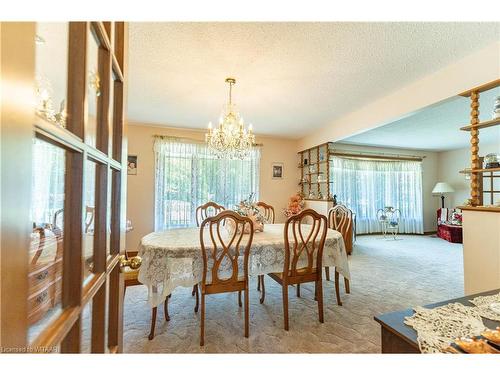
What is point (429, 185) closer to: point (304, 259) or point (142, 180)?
point (304, 259)

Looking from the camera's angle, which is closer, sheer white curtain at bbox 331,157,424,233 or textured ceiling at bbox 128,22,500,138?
textured ceiling at bbox 128,22,500,138

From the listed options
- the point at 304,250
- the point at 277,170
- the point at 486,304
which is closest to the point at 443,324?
the point at 486,304

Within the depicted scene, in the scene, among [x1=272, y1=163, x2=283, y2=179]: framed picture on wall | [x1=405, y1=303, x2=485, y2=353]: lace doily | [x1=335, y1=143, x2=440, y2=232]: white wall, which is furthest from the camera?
[x1=335, y1=143, x2=440, y2=232]: white wall

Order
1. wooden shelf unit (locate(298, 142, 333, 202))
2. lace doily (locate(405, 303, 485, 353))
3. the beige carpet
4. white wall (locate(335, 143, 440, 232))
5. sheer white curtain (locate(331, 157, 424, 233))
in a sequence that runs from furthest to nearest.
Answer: white wall (locate(335, 143, 440, 232)) → sheer white curtain (locate(331, 157, 424, 233)) → wooden shelf unit (locate(298, 142, 333, 202)) → the beige carpet → lace doily (locate(405, 303, 485, 353))

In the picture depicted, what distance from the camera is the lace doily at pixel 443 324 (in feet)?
2.30

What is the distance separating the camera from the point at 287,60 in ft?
6.81

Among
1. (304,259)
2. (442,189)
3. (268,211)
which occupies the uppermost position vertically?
(442,189)

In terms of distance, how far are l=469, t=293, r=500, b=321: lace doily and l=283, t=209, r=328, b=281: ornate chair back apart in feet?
3.45

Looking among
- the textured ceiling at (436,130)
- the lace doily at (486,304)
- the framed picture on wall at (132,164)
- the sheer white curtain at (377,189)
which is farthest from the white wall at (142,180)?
the lace doily at (486,304)

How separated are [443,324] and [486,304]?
0.34 m

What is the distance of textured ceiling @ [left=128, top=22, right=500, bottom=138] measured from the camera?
66.6 inches

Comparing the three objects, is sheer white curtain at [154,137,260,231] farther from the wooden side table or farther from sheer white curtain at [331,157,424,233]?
the wooden side table

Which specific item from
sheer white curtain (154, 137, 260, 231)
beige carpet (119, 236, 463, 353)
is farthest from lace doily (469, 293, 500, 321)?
sheer white curtain (154, 137, 260, 231)

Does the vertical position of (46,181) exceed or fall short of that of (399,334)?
it exceeds it
